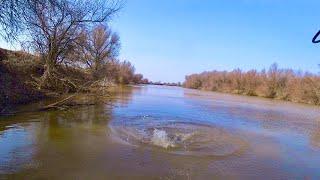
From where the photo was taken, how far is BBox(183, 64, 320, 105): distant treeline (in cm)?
5562

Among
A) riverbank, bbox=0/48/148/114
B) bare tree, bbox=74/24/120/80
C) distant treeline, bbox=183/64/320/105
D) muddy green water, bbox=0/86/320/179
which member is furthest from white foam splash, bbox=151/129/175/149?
distant treeline, bbox=183/64/320/105

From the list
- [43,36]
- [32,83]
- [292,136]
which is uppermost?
[43,36]

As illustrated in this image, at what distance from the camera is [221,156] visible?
1128cm

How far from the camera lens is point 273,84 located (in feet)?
229

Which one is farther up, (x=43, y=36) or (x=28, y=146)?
(x=43, y=36)

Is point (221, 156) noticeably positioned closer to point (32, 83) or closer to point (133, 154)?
point (133, 154)

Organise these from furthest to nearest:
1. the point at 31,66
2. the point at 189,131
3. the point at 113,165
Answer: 1. the point at 31,66
2. the point at 189,131
3. the point at 113,165

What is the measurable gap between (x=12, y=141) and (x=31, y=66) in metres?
16.3

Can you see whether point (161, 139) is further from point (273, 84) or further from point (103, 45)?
point (273, 84)

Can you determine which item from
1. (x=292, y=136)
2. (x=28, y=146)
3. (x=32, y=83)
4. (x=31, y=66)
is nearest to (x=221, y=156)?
(x=28, y=146)

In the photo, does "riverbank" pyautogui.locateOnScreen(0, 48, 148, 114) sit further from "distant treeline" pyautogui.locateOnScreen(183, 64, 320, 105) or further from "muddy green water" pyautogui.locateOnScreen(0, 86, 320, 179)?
"distant treeline" pyautogui.locateOnScreen(183, 64, 320, 105)

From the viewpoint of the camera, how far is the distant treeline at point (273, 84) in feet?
182

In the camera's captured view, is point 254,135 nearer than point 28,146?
No

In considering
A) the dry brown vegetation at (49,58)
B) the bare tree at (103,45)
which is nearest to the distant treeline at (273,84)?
the bare tree at (103,45)
